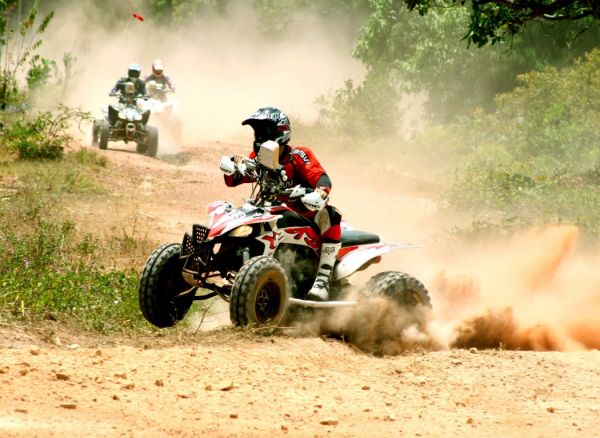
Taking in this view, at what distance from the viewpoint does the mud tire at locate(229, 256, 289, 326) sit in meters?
7.77

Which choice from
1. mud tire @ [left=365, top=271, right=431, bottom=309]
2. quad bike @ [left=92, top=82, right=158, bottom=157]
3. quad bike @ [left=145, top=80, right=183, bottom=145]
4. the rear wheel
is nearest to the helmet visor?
mud tire @ [left=365, top=271, right=431, bottom=309]

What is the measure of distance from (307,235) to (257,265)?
3.27ft

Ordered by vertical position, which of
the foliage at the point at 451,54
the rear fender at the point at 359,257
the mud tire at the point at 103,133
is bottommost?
the rear fender at the point at 359,257

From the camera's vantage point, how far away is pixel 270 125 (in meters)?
8.62

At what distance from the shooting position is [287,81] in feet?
148

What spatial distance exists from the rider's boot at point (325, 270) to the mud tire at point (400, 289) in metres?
0.44

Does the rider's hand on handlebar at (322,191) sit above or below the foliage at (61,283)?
above

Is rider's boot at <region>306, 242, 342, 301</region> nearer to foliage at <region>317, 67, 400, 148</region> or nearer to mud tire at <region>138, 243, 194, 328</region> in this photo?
mud tire at <region>138, 243, 194, 328</region>

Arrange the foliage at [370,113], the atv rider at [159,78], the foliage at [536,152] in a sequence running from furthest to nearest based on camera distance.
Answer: the foliage at [370,113] → the atv rider at [159,78] → the foliage at [536,152]

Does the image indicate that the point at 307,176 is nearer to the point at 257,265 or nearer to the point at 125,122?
the point at 257,265

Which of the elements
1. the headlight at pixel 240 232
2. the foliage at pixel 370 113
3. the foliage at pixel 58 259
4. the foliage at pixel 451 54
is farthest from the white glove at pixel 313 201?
the foliage at pixel 451 54

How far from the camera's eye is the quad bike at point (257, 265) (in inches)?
314

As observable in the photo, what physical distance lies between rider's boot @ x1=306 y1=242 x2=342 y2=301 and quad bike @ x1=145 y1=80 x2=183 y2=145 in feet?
58.4

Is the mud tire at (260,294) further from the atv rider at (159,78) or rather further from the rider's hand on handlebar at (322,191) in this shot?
the atv rider at (159,78)
